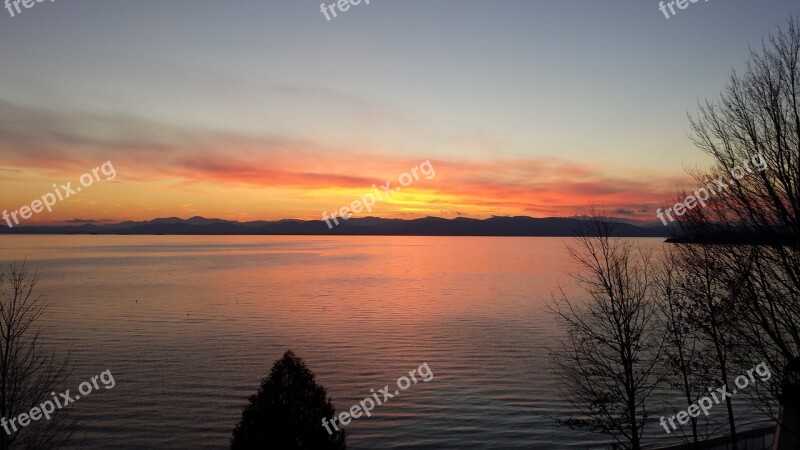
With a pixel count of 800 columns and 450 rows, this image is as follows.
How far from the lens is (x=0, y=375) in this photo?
15.8 m

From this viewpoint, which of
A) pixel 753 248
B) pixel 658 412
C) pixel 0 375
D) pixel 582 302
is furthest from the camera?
pixel 582 302

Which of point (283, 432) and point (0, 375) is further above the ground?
point (0, 375)

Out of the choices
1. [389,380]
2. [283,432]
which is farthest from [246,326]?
[283,432]

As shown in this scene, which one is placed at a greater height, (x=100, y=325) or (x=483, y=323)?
(x=100, y=325)

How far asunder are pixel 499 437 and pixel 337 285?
7994 centimetres

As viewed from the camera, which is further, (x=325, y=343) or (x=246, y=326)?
(x=246, y=326)

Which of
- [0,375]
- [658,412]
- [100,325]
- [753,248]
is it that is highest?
[100,325]

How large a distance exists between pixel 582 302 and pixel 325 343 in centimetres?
4008

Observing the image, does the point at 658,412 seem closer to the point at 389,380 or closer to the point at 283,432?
the point at 389,380

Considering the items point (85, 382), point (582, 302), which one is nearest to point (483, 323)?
point (582, 302)

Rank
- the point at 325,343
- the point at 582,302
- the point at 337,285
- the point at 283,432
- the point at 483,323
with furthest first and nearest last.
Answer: the point at 337,285 < the point at 582,302 < the point at 483,323 < the point at 325,343 < the point at 283,432

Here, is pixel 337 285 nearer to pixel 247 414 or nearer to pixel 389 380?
pixel 389 380

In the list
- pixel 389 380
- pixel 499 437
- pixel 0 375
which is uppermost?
pixel 0 375

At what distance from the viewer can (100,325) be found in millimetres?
59000
